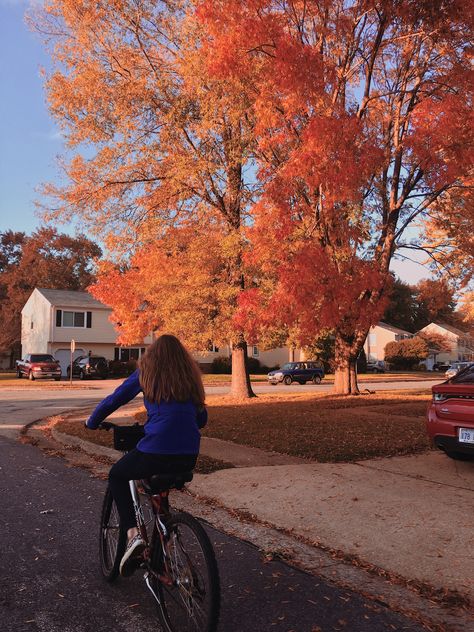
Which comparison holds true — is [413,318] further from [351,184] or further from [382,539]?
[382,539]

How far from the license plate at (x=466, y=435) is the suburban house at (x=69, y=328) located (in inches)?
1335

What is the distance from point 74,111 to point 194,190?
3.96 meters

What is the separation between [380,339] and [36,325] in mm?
48860

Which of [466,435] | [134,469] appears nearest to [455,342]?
[466,435]

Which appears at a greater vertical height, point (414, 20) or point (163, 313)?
point (414, 20)

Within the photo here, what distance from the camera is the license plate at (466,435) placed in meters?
6.99

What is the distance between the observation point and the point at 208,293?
16172 mm

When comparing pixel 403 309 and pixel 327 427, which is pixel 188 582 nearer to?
pixel 327 427

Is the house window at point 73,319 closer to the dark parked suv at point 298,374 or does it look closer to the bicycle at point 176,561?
the dark parked suv at point 298,374

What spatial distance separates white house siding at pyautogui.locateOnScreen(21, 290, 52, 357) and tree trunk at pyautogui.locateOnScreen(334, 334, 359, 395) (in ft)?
95.3

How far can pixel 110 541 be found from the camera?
3988 millimetres

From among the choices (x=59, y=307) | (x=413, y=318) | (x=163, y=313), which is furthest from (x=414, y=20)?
(x=413, y=318)

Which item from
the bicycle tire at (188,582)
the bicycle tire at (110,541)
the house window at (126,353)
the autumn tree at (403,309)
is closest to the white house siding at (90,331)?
the house window at (126,353)

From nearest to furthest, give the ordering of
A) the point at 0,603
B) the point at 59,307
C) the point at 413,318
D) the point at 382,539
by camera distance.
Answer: the point at 0,603
the point at 382,539
the point at 59,307
the point at 413,318
